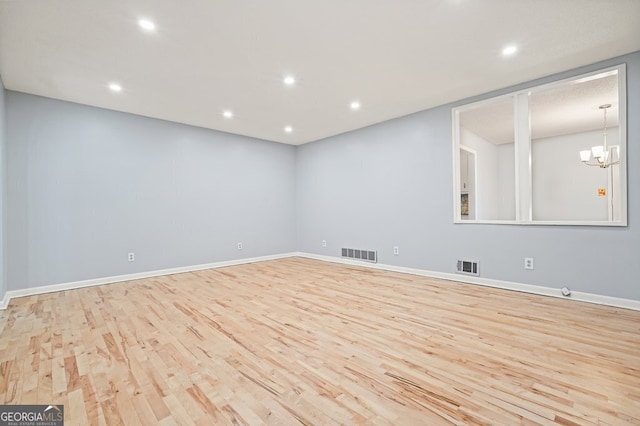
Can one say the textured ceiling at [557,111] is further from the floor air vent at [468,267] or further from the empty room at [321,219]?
the floor air vent at [468,267]

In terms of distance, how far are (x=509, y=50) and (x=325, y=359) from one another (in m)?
3.38

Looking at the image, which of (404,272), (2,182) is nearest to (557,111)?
(404,272)

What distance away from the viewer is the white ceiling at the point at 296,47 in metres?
2.29

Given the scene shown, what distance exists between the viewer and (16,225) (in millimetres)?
3680

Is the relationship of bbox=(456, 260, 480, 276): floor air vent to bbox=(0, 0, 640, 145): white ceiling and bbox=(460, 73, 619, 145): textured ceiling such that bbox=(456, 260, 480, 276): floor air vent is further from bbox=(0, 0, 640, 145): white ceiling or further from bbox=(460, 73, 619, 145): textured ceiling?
bbox=(0, 0, 640, 145): white ceiling

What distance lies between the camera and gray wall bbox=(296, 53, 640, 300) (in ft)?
10.0

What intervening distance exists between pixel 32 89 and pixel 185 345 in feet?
12.9

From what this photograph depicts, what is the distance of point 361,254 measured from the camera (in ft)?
18.1

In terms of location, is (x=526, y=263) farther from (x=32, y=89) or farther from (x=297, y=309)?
(x=32, y=89)

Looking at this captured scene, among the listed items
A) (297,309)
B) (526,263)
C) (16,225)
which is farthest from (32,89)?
(526,263)

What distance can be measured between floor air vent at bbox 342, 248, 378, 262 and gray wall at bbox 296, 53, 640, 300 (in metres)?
0.11

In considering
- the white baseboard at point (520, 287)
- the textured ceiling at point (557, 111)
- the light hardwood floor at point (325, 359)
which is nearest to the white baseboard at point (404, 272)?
the white baseboard at point (520, 287)

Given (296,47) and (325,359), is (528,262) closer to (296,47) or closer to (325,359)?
(325,359)

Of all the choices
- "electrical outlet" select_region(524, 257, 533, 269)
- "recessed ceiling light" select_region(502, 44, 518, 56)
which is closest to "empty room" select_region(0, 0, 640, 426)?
"electrical outlet" select_region(524, 257, 533, 269)
